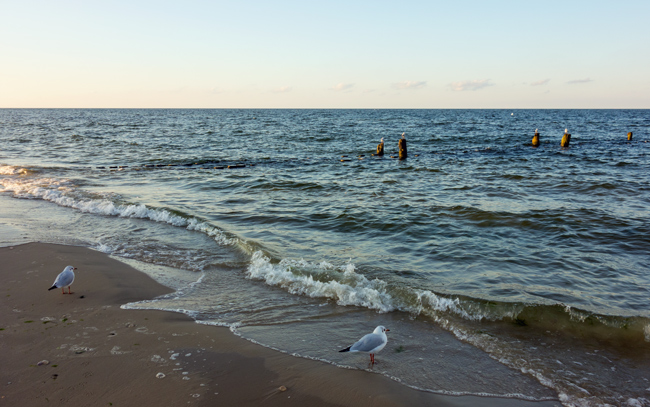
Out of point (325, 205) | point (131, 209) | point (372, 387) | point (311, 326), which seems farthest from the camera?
point (325, 205)

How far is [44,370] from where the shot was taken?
174 inches

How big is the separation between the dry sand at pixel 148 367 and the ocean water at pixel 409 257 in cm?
32

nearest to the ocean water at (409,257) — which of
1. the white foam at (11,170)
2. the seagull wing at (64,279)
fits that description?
the white foam at (11,170)

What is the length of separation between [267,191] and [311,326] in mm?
9979

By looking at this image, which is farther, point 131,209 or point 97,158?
point 97,158

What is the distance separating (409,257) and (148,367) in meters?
5.41

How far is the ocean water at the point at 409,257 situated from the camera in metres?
5.12

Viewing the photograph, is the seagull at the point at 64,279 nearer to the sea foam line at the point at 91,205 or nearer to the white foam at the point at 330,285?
the white foam at the point at 330,285

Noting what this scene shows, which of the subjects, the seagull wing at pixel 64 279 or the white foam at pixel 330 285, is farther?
the white foam at pixel 330 285

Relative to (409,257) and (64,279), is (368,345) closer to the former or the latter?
(409,257)

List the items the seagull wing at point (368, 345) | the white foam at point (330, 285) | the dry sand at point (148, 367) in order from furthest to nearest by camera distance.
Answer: the white foam at point (330, 285)
the seagull wing at point (368, 345)
the dry sand at point (148, 367)

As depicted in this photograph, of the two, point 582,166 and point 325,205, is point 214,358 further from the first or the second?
point 582,166

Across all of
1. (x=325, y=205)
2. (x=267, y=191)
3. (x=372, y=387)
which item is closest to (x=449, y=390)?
(x=372, y=387)

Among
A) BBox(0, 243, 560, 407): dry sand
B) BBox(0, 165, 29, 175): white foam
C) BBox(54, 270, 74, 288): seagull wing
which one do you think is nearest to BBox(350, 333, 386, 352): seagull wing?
BBox(0, 243, 560, 407): dry sand
